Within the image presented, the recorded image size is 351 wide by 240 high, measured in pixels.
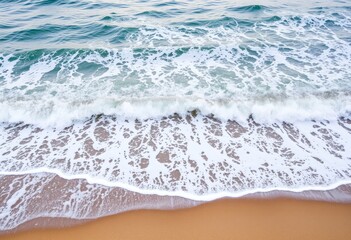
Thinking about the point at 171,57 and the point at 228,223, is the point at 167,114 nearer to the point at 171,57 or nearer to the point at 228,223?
the point at 228,223

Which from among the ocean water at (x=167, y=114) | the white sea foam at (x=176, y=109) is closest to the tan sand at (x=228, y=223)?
the ocean water at (x=167, y=114)

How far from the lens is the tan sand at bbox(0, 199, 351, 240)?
316cm

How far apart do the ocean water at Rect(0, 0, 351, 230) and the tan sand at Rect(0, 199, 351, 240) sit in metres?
0.16

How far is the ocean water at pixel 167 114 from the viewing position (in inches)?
149

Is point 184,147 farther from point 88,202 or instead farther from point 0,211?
point 0,211

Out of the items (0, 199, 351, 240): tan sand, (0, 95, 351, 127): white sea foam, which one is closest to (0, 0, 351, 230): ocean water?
(0, 95, 351, 127): white sea foam

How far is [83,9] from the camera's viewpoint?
11625 mm

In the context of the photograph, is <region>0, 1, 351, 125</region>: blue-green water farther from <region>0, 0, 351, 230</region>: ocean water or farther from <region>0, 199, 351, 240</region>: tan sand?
<region>0, 199, 351, 240</region>: tan sand

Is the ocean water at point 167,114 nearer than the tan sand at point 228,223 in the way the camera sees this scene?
No

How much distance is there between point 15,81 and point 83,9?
20.5ft

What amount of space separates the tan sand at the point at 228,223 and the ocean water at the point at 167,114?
16cm

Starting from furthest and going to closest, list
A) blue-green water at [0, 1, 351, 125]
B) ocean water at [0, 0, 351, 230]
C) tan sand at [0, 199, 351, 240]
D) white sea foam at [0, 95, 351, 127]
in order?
blue-green water at [0, 1, 351, 125]
white sea foam at [0, 95, 351, 127]
ocean water at [0, 0, 351, 230]
tan sand at [0, 199, 351, 240]

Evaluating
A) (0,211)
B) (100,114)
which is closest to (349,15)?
(100,114)

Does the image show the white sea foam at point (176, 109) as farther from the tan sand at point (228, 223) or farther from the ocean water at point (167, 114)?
the tan sand at point (228, 223)
